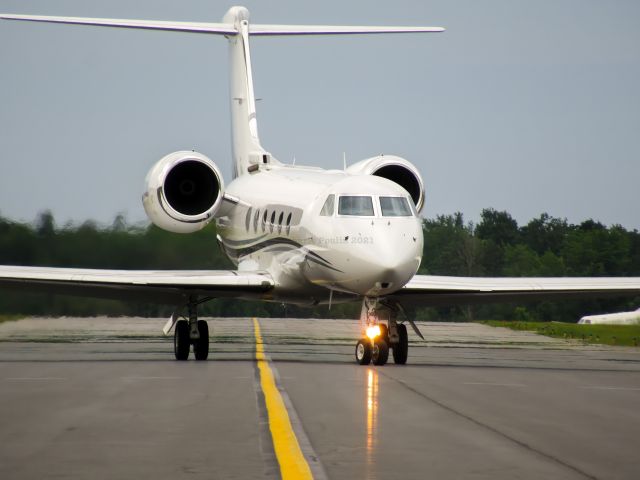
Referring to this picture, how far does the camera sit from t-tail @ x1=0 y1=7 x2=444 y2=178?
3238 centimetres

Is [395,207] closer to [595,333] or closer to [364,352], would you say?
[364,352]

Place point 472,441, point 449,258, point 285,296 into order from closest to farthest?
point 472,441 → point 285,296 → point 449,258

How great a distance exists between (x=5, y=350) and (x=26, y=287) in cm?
262

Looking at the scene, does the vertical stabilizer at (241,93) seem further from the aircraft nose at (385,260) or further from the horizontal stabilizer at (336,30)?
the aircraft nose at (385,260)

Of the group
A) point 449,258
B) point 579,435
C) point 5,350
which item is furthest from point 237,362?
point 449,258

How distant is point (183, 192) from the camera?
27844 mm

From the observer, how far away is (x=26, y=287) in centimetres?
2400

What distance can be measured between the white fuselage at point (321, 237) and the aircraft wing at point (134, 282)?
88 centimetres

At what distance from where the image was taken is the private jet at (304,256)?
21922 millimetres

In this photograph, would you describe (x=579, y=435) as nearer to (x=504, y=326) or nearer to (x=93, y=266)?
(x=93, y=266)

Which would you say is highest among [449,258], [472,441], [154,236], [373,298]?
[449,258]

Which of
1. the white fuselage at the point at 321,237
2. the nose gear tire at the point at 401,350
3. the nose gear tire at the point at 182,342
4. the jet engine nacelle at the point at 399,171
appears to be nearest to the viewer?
the white fuselage at the point at 321,237

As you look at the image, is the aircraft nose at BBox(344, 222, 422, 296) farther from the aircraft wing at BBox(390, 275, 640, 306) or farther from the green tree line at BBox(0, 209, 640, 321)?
the green tree line at BBox(0, 209, 640, 321)

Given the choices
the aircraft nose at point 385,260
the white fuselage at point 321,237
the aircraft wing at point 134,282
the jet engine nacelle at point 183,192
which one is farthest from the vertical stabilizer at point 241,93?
the aircraft nose at point 385,260
